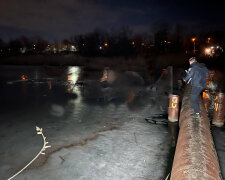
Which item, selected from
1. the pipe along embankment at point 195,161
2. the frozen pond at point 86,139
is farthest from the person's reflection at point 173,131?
the pipe along embankment at point 195,161

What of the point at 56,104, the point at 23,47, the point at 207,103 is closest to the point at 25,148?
the point at 56,104

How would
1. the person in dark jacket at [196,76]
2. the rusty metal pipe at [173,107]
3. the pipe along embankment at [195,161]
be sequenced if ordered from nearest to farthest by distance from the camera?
1. the pipe along embankment at [195,161]
2. the person in dark jacket at [196,76]
3. the rusty metal pipe at [173,107]

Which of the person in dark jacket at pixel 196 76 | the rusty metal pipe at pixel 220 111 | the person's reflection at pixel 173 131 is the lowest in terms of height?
the person's reflection at pixel 173 131

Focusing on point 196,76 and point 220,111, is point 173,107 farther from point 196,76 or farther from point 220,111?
point 196,76

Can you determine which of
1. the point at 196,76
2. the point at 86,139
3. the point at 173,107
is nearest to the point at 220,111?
the point at 173,107

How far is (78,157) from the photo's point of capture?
5812 mm

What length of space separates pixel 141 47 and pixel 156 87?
210ft

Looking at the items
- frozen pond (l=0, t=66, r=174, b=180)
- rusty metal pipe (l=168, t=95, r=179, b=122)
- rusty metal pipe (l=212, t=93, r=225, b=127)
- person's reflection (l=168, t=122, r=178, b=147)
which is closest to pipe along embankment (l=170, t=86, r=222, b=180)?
frozen pond (l=0, t=66, r=174, b=180)

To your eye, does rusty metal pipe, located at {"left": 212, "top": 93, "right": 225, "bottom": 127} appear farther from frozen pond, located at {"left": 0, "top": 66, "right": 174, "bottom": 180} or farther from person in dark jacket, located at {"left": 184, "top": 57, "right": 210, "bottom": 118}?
frozen pond, located at {"left": 0, "top": 66, "right": 174, "bottom": 180}

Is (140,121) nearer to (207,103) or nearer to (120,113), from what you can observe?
(120,113)

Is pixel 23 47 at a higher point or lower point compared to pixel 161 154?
higher

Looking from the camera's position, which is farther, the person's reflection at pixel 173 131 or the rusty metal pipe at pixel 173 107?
the rusty metal pipe at pixel 173 107

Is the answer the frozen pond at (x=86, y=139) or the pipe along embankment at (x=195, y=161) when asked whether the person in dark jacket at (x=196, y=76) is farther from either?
the pipe along embankment at (x=195, y=161)

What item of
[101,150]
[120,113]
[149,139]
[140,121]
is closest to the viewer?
[101,150]
